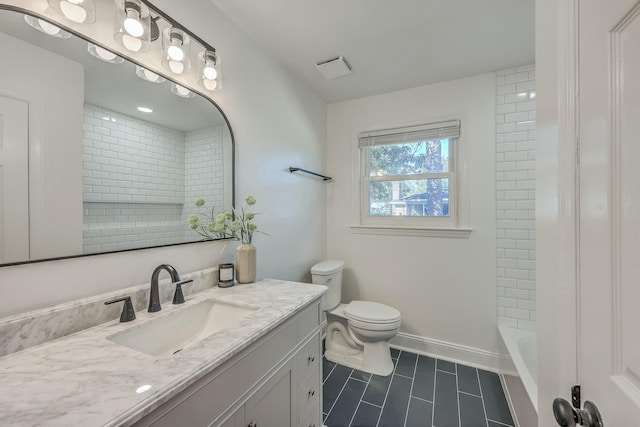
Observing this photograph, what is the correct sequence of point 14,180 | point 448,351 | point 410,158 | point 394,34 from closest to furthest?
point 14,180 → point 394,34 → point 448,351 → point 410,158

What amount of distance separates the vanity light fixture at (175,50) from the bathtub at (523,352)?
2.45 meters

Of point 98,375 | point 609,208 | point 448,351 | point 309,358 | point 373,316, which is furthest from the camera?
point 448,351

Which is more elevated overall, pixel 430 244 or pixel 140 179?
pixel 140 179

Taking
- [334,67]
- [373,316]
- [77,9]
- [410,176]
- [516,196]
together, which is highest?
[334,67]

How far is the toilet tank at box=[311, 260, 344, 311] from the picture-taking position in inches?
86.4

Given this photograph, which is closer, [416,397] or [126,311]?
[126,311]

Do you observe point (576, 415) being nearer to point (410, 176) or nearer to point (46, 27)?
point (46, 27)

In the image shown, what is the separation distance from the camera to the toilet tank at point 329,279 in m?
2.19

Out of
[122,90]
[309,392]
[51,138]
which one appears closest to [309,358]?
[309,392]

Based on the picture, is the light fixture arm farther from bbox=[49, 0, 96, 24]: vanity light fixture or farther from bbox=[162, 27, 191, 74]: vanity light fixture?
bbox=[49, 0, 96, 24]: vanity light fixture

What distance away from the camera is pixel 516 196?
2.01 metres

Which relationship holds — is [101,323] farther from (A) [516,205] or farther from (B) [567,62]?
(A) [516,205]

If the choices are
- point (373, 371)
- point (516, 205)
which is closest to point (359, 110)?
point (516, 205)

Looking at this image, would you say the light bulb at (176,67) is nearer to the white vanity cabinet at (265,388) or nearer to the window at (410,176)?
the white vanity cabinet at (265,388)
